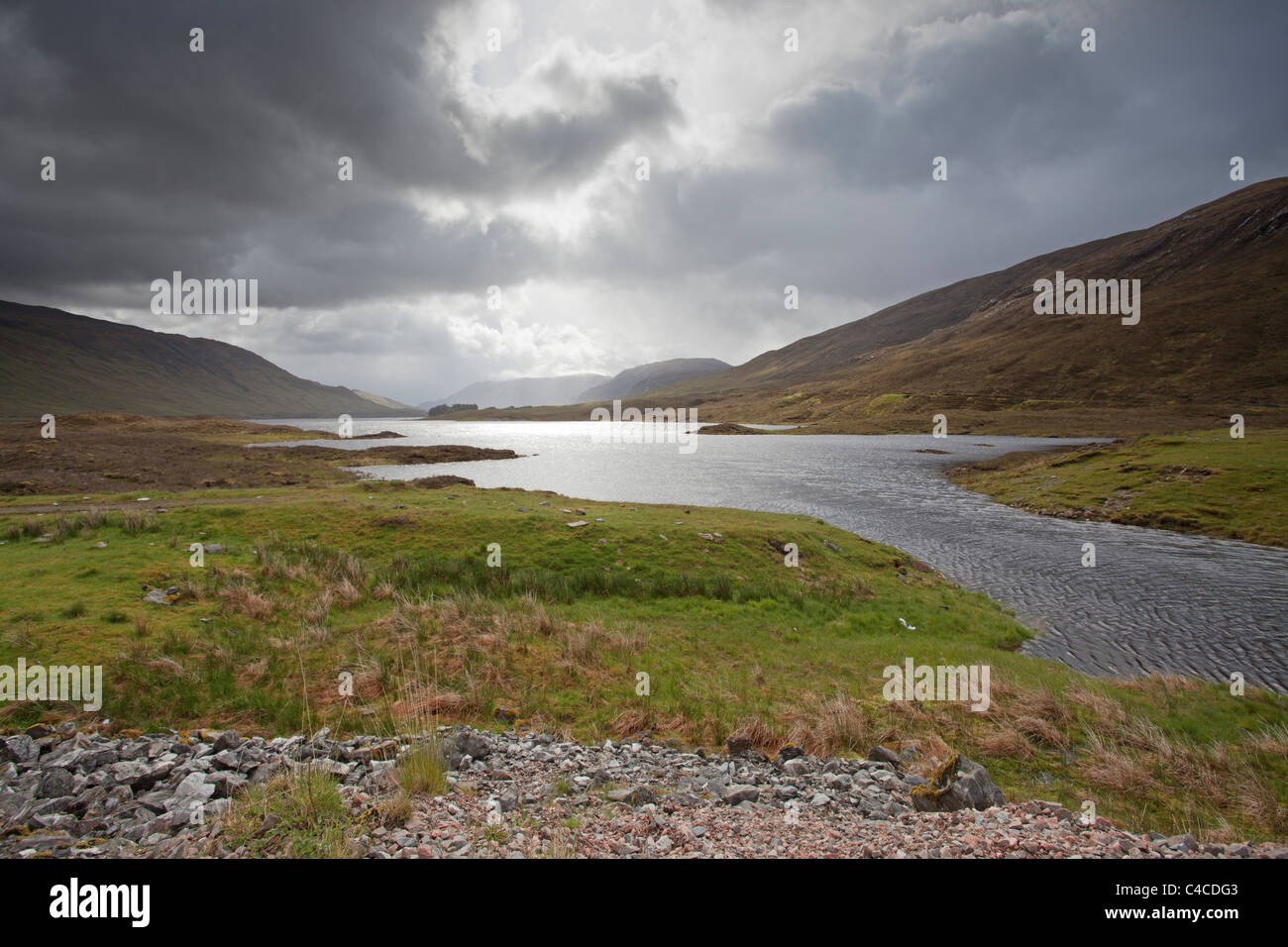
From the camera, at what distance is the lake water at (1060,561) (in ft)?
61.3

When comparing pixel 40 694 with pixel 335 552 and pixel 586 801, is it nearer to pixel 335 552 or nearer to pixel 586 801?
pixel 586 801

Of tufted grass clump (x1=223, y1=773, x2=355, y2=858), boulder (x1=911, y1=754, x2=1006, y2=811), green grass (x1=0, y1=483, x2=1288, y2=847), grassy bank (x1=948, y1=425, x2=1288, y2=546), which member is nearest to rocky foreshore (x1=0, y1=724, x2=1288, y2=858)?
boulder (x1=911, y1=754, x2=1006, y2=811)

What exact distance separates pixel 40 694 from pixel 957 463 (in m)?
91.9

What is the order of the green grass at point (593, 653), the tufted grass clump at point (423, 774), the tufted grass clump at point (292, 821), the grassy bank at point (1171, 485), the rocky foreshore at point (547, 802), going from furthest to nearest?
the grassy bank at point (1171, 485) → the green grass at point (593, 653) → the tufted grass clump at point (423, 774) → the rocky foreshore at point (547, 802) → the tufted grass clump at point (292, 821)

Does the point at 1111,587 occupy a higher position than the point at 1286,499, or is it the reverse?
the point at 1286,499

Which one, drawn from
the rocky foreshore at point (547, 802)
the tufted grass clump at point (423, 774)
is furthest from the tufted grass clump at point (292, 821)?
the tufted grass clump at point (423, 774)

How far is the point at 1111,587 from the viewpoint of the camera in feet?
82.6

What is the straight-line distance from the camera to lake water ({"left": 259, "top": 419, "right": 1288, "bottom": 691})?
61.3 ft

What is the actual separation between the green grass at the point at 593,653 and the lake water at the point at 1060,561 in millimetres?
2636

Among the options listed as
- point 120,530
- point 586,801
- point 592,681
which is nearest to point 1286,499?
point 592,681

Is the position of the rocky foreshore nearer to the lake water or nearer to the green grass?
the green grass

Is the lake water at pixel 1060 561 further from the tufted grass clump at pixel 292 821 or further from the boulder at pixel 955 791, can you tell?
the tufted grass clump at pixel 292 821

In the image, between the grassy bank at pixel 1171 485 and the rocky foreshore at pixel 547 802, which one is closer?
the rocky foreshore at pixel 547 802
